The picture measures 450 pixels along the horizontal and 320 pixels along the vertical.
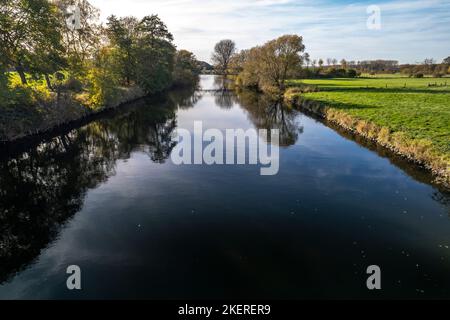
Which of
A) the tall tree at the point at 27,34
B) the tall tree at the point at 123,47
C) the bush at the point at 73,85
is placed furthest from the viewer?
the tall tree at the point at 123,47

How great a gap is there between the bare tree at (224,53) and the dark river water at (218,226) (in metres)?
174

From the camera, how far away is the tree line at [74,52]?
36.5m

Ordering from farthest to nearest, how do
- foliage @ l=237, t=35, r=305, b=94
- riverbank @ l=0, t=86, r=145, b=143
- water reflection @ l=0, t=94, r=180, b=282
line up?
foliage @ l=237, t=35, r=305, b=94 < riverbank @ l=0, t=86, r=145, b=143 < water reflection @ l=0, t=94, r=180, b=282

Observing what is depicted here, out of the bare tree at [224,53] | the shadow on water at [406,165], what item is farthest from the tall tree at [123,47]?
the bare tree at [224,53]

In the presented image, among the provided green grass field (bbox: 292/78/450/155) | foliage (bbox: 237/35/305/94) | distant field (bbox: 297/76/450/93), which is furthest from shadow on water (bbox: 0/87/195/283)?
distant field (bbox: 297/76/450/93)

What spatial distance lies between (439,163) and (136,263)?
2345cm

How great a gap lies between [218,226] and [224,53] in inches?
7530

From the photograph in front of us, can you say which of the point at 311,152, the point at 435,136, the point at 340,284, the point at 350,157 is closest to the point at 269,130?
the point at 311,152

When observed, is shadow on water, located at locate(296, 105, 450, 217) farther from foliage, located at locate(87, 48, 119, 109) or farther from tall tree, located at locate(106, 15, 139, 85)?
tall tree, located at locate(106, 15, 139, 85)

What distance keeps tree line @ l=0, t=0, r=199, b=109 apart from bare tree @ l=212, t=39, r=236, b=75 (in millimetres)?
106592

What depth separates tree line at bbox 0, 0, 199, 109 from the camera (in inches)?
1437

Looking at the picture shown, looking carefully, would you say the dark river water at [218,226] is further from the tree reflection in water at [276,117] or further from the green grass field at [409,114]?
the tree reflection in water at [276,117]

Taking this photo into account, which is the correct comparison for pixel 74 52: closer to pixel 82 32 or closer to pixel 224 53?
A: pixel 82 32

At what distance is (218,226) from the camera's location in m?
16.7
